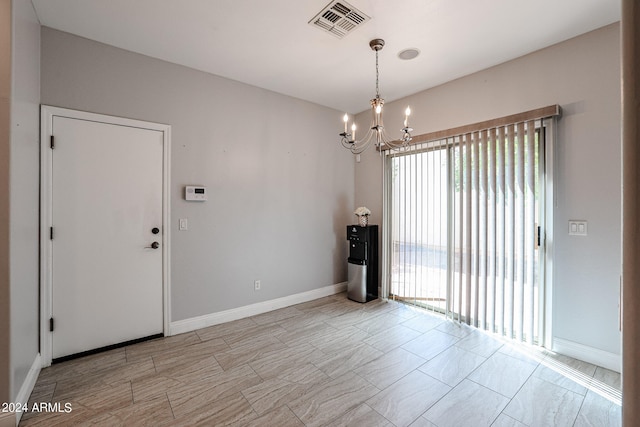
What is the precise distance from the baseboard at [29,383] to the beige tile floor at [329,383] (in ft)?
0.19

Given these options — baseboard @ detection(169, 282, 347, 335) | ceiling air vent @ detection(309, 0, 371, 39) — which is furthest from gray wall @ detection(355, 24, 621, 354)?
baseboard @ detection(169, 282, 347, 335)

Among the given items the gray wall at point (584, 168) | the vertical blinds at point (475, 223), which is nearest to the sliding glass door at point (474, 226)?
the vertical blinds at point (475, 223)

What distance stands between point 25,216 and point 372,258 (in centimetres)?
371

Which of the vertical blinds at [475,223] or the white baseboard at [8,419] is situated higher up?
the vertical blinds at [475,223]

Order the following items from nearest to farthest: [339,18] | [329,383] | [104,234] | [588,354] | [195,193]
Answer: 1. [329,383]
2. [339,18]
3. [588,354]
4. [104,234]
5. [195,193]

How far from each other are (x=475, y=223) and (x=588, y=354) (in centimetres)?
146

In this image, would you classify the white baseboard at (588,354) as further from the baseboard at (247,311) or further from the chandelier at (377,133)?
the baseboard at (247,311)

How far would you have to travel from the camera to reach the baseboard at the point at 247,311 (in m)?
3.13

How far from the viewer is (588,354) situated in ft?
8.24

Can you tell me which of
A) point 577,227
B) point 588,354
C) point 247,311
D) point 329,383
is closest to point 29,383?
point 247,311

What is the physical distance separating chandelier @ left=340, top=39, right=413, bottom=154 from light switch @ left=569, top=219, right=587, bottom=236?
1.66 m

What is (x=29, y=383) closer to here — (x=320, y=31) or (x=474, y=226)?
(x=320, y=31)

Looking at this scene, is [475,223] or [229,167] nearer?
[475,223]

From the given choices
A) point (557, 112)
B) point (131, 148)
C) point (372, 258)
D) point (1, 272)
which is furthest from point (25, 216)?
point (557, 112)
